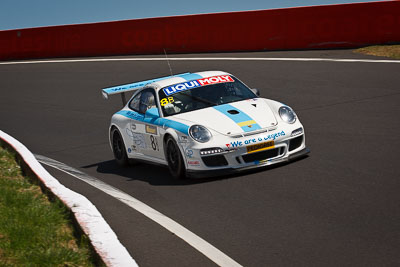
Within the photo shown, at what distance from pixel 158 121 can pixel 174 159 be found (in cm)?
66

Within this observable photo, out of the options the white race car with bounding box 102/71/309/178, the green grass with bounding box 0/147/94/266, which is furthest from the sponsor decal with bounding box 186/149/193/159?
the green grass with bounding box 0/147/94/266

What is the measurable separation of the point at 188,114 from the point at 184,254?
3706 mm

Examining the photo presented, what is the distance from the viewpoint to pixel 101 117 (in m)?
15.2

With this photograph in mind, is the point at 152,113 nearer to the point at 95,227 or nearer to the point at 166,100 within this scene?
the point at 166,100

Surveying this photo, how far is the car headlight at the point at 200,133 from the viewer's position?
826 cm

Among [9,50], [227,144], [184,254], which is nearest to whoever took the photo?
[184,254]

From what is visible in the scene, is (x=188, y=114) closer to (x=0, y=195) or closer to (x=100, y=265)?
(x=0, y=195)

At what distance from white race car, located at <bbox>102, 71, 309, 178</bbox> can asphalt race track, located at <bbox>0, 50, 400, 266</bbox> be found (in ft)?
0.71

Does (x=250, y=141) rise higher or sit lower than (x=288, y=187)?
higher

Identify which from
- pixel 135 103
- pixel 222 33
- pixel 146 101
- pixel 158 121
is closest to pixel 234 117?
pixel 158 121

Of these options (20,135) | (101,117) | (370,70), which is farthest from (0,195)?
(370,70)

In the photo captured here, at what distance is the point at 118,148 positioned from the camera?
34.4 feet

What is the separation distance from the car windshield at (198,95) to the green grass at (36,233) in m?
2.34

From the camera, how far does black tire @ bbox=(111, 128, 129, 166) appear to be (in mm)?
10258
